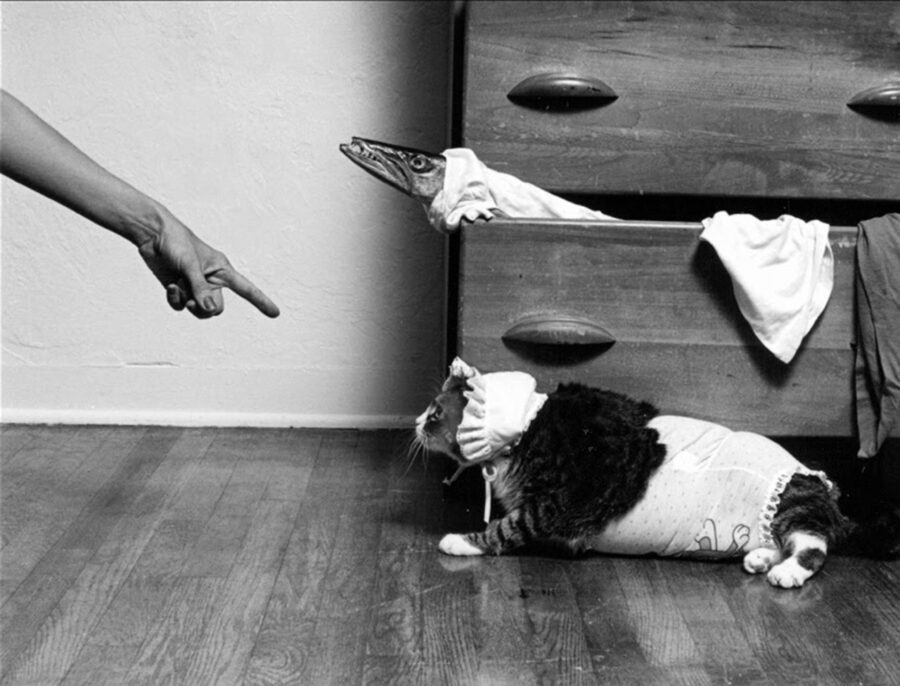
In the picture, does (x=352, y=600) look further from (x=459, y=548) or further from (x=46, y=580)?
(x=46, y=580)

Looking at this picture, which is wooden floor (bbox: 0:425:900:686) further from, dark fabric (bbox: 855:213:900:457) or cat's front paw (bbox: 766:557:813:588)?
dark fabric (bbox: 855:213:900:457)

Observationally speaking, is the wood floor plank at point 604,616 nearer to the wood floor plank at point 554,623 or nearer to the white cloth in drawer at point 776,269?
the wood floor plank at point 554,623

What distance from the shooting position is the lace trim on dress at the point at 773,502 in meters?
1.86

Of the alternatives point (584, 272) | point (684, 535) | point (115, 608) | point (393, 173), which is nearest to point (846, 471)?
point (684, 535)

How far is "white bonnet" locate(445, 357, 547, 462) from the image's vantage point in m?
1.87

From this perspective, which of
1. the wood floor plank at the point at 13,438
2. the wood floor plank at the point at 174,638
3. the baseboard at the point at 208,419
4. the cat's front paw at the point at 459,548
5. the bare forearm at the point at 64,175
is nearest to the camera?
the bare forearm at the point at 64,175

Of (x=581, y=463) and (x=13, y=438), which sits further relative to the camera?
(x=13, y=438)

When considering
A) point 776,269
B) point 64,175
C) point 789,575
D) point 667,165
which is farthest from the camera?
point 667,165

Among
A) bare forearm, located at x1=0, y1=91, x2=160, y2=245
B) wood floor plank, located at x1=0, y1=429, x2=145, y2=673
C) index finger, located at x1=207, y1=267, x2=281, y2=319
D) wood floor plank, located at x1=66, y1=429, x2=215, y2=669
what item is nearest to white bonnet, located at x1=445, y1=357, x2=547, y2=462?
wood floor plank, located at x1=66, y1=429, x2=215, y2=669

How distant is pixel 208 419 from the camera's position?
2.71 metres

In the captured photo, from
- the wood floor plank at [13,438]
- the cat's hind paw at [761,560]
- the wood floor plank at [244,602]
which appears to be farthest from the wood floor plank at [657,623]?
the wood floor plank at [13,438]

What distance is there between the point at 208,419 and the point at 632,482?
116 centimetres

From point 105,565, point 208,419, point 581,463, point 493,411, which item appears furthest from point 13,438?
point 581,463

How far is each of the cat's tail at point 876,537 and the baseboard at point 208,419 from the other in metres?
1.05
